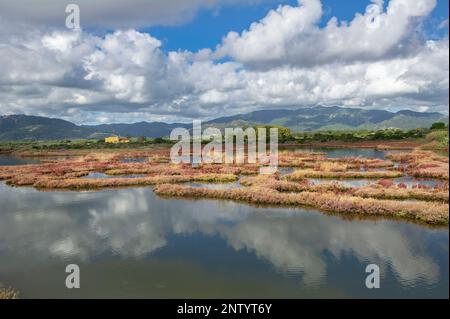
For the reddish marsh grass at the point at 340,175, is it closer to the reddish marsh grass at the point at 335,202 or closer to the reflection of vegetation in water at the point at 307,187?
the reflection of vegetation in water at the point at 307,187

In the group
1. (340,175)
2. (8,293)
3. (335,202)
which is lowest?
(8,293)

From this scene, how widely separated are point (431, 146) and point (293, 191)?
66.9 meters

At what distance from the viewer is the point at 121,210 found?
3117 centimetres

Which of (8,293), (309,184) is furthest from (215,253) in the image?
(309,184)

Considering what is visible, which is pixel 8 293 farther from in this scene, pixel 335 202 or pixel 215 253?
pixel 335 202

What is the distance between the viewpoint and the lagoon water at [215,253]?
16078 millimetres

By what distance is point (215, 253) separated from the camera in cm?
2028

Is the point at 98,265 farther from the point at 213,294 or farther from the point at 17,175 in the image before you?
the point at 17,175

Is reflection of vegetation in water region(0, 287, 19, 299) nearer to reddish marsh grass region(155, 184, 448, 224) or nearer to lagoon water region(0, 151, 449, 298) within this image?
lagoon water region(0, 151, 449, 298)

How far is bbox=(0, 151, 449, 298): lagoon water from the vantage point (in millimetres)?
16078

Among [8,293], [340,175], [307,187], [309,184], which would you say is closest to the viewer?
[8,293]

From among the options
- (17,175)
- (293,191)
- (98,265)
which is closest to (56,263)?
(98,265)

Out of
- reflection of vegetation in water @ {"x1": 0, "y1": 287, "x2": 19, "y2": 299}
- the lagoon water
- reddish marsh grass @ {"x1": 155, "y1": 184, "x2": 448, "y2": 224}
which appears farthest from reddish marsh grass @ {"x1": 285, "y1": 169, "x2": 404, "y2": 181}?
reflection of vegetation in water @ {"x1": 0, "y1": 287, "x2": 19, "y2": 299}
